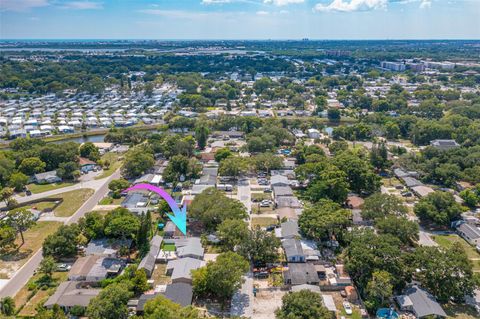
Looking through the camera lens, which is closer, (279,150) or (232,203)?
(232,203)

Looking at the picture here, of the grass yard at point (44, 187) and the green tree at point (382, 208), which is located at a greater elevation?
the green tree at point (382, 208)

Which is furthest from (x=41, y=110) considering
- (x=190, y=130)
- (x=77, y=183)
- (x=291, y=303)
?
(x=291, y=303)

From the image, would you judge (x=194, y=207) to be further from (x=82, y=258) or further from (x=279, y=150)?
(x=279, y=150)

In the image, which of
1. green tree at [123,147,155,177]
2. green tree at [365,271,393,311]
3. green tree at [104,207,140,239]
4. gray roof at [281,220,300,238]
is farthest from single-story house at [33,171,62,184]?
green tree at [365,271,393,311]

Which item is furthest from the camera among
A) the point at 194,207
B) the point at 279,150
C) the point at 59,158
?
the point at 279,150

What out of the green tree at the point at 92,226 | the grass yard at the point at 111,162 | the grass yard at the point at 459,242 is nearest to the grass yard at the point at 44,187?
the grass yard at the point at 111,162

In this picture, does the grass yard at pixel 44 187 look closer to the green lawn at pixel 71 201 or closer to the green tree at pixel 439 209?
the green lawn at pixel 71 201

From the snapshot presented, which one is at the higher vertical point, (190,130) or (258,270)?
(190,130)

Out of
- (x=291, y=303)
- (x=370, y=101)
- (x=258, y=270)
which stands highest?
(x=370, y=101)
